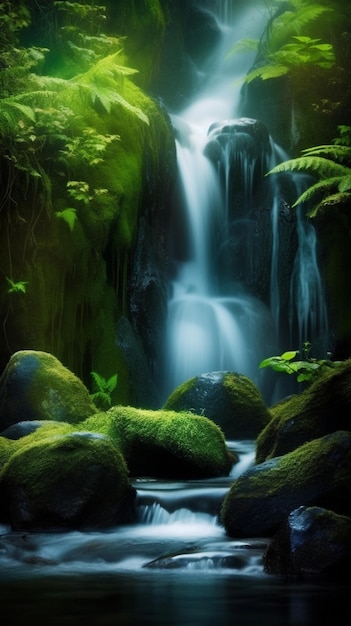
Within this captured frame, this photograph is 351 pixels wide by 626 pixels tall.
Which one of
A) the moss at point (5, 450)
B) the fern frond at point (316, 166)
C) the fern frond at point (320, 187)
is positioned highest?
the fern frond at point (316, 166)

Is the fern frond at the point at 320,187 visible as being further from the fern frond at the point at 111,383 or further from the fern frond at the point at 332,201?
the fern frond at the point at 111,383

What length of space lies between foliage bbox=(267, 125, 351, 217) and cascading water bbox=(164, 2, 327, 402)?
0.78 metres

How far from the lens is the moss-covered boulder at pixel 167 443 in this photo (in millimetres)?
7898

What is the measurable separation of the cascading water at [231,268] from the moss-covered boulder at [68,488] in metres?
6.49

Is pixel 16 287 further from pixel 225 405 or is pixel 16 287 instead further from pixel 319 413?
pixel 319 413

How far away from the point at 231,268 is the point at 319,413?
7.97 metres

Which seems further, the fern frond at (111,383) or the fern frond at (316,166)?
the fern frond at (316,166)

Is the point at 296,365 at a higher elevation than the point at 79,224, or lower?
lower

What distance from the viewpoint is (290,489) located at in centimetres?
575

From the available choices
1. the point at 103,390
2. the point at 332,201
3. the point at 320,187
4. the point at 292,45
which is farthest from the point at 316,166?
the point at 103,390

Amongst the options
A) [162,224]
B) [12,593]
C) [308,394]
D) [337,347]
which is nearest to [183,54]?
[162,224]

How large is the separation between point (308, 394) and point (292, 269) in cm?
763

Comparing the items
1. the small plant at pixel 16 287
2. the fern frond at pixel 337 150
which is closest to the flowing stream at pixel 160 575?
the small plant at pixel 16 287

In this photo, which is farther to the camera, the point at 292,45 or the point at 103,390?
the point at 292,45
